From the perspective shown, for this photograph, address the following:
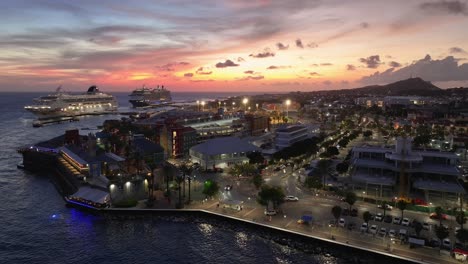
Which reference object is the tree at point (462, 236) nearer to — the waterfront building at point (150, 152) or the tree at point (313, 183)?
the tree at point (313, 183)

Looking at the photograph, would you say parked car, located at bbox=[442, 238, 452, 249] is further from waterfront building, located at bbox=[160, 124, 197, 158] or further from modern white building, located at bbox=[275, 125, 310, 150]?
waterfront building, located at bbox=[160, 124, 197, 158]

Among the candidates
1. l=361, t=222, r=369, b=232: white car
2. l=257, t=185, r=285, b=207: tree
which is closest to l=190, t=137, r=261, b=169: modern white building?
l=257, t=185, r=285, b=207: tree

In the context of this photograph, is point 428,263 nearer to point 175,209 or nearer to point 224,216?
point 224,216

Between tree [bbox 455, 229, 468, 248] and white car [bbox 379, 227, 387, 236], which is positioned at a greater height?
tree [bbox 455, 229, 468, 248]

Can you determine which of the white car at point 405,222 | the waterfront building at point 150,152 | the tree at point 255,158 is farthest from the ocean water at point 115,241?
the tree at point 255,158

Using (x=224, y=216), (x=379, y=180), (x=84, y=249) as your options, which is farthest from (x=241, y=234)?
(x=379, y=180)

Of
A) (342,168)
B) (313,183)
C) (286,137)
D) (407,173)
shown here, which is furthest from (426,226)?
(286,137)

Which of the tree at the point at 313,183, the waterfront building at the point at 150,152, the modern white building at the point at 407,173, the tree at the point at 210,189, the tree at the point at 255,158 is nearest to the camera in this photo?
the modern white building at the point at 407,173
